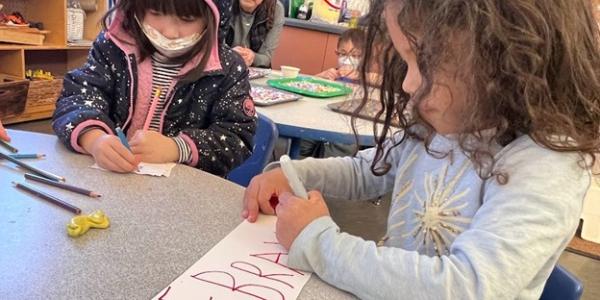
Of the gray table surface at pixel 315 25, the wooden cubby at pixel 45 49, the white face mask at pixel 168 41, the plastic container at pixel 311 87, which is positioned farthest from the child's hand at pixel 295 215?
the gray table surface at pixel 315 25

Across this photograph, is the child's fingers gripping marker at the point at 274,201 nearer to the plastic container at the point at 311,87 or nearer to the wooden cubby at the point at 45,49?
the plastic container at the point at 311,87

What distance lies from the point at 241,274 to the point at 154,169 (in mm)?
316

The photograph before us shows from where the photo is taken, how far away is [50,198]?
0.64m

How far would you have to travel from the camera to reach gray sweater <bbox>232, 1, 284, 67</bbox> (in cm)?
233

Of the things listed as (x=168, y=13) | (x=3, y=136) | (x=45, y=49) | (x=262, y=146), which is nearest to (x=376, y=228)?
(x=262, y=146)

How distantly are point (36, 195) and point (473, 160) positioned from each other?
21.6 inches

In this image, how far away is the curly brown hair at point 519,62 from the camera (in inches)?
20.8

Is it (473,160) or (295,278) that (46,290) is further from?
(473,160)

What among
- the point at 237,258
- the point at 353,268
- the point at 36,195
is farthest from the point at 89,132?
the point at 353,268

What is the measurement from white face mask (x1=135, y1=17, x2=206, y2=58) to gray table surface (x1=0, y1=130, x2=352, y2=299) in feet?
0.86

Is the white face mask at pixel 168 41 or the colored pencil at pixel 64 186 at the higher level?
the white face mask at pixel 168 41

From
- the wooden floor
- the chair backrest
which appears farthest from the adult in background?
the chair backrest

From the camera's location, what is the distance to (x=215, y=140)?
37.8 inches

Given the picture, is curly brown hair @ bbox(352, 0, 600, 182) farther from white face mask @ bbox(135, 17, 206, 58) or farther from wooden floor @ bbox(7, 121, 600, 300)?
wooden floor @ bbox(7, 121, 600, 300)
